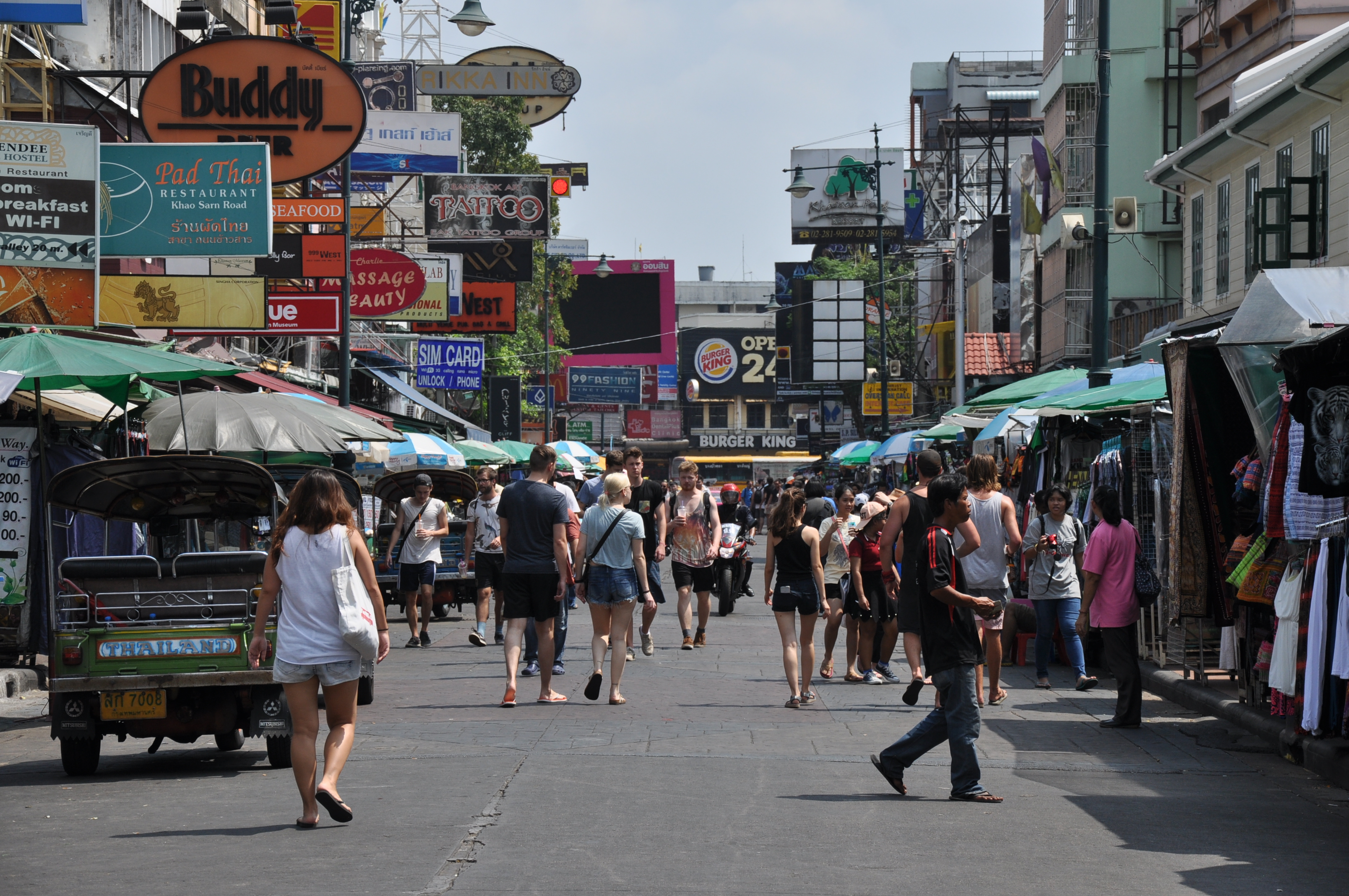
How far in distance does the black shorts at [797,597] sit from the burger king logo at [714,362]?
80.5 meters

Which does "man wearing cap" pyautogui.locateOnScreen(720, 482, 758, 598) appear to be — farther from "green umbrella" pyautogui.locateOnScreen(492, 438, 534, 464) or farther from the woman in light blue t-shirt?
the woman in light blue t-shirt

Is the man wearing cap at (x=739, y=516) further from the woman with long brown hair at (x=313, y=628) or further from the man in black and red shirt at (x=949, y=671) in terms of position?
the woman with long brown hair at (x=313, y=628)

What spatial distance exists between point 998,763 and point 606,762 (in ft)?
8.02

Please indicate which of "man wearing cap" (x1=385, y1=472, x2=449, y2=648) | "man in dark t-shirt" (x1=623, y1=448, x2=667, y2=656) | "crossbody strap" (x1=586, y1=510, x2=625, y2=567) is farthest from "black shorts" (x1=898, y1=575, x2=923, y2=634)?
"man wearing cap" (x1=385, y1=472, x2=449, y2=648)

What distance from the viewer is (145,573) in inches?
358

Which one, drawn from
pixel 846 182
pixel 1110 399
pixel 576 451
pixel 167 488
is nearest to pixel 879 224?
pixel 576 451

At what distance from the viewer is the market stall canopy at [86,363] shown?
10961 millimetres

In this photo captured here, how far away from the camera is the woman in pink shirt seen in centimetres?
1102

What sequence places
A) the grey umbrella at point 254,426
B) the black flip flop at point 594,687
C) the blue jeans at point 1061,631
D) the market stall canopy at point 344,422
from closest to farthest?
the black flip flop at point 594,687, the grey umbrella at point 254,426, the blue jeans at point 1061,631, the market stall canopy at point 344,422

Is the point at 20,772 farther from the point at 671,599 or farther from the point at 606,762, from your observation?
the point at 671,599

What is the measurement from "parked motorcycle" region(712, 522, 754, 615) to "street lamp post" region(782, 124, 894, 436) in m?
16.6

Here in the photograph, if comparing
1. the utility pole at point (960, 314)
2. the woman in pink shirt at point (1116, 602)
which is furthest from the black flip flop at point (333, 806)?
the utility pole at point (960, 314)

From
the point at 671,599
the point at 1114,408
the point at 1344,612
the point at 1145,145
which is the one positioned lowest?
the point at 671,599

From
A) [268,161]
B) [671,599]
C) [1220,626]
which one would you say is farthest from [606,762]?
[671,599]
